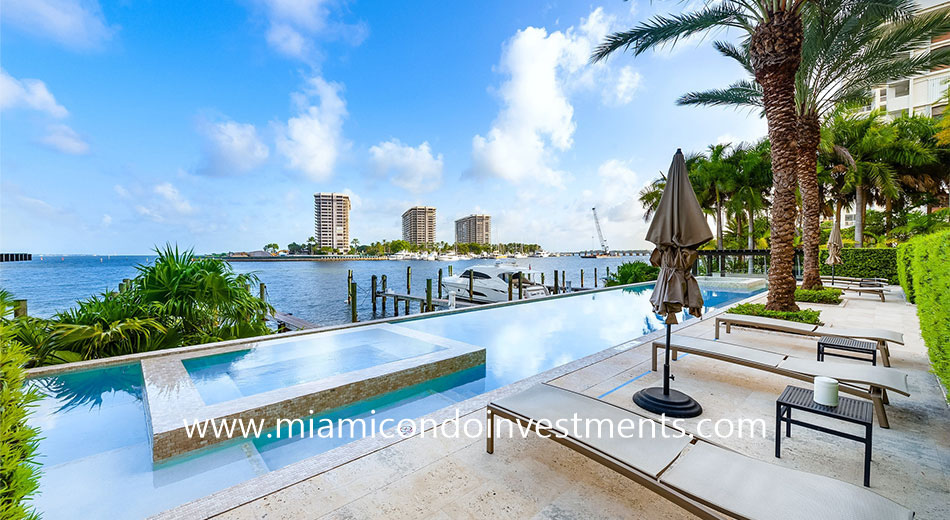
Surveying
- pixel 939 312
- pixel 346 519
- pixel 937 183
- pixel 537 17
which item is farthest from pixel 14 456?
pixel 937 183

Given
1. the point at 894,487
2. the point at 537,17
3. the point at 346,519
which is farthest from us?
the point at 537,17

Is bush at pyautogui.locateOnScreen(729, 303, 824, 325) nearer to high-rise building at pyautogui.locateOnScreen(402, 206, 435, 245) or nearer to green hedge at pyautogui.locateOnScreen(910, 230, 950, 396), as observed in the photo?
green hedge at pyautogui.locateOnScreen(910, 230, 950, 396)

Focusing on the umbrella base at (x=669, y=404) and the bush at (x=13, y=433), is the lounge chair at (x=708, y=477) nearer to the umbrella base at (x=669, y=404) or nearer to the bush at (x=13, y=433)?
the umbrella base at (x=669, y=404)

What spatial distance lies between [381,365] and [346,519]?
2790mm

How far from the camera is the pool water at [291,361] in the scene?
14.5 feet

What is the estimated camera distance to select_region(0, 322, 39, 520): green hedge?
1.27m

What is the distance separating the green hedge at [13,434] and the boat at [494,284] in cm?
1505

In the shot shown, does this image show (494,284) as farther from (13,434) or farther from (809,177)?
(13,434)

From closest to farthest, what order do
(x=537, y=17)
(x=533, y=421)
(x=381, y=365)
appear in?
1. (x=533, y=421)
2. (x=381, y=365)
3. (x=537, y=17)

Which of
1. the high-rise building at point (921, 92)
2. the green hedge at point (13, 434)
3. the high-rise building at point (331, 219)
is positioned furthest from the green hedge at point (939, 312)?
the high-rise building at point (331, 219)

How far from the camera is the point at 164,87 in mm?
20156

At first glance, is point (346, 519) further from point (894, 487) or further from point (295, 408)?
point (894, 487)

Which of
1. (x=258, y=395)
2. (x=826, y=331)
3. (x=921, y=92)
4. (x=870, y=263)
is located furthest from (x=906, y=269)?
(x=921, y=92)

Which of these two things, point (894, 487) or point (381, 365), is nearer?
point (894, 487)
